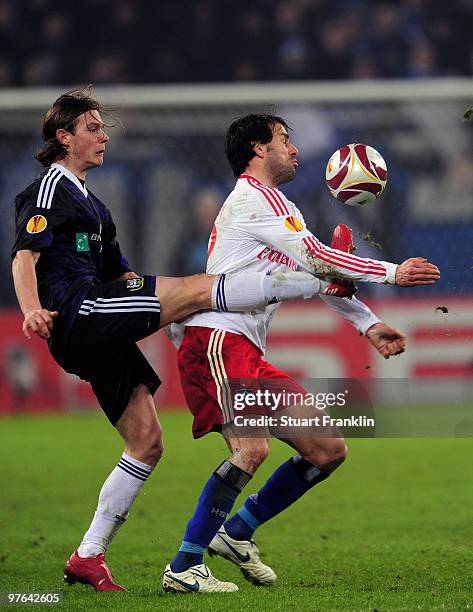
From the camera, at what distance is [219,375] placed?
4852mm

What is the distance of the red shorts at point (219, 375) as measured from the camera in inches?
190

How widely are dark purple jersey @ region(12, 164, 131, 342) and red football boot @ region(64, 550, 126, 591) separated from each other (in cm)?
94

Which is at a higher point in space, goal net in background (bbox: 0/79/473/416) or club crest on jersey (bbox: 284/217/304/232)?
goal net in background (bbox: 0/79/473/416)

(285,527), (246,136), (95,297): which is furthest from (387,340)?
(285,527)

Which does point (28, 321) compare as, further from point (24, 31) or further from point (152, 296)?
point (24, 31)

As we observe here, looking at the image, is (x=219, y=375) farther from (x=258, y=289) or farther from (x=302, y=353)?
(x=302, y=353)

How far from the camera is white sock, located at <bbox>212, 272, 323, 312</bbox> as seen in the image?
4719 millimetres

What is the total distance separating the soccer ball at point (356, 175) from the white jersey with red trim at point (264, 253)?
0.30 metres

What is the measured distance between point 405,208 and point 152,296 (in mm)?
6538

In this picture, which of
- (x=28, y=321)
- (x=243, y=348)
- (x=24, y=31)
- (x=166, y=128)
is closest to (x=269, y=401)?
(x=243, y=348)

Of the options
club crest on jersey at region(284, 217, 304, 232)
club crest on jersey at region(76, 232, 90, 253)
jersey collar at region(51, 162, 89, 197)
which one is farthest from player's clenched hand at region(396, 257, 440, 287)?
jersey collar at region(51, 162, 89, 197)

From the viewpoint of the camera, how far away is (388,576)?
5043 millimetres

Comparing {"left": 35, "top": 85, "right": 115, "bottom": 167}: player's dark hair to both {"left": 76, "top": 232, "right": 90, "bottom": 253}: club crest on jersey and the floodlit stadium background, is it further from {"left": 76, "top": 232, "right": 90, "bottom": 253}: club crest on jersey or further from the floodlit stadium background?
the floodlit stadium background

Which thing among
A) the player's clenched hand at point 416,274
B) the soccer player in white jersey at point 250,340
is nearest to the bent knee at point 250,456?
the soccer player in white jersey at point 250,340
